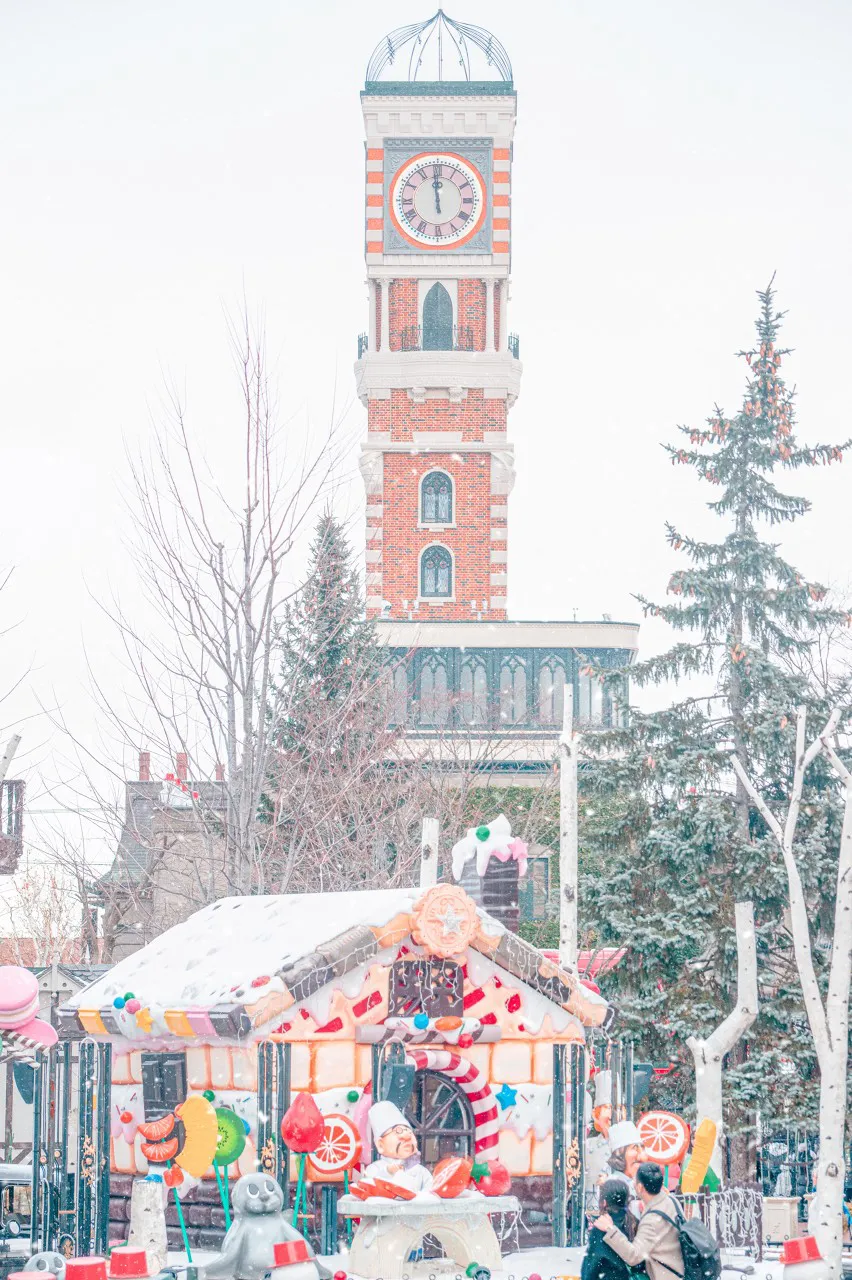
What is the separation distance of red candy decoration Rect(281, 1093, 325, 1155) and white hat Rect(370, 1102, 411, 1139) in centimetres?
42

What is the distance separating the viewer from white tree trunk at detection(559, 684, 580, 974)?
1811 centimetres

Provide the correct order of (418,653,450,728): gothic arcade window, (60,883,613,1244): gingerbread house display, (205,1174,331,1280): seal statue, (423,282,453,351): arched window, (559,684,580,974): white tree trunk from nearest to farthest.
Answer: (205,1174,331,1280): seal statue, (60,883,613,1244): gingerbread house display, (559,684,580,974): white tree trunk, (418,653,450,728): gothic arcade window, (423,282,453,351): arched window

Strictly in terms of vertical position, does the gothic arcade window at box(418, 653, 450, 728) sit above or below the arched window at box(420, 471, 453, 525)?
below

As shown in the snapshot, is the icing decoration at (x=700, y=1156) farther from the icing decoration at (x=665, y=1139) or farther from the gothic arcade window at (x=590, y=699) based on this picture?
the gothic arcade window at (x=590, y=699)

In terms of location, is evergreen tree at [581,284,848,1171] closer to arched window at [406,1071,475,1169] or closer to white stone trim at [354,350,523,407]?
arched window at [406,1071,475,1169]

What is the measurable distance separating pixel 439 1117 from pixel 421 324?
33938mm

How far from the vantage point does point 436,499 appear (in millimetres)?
46250

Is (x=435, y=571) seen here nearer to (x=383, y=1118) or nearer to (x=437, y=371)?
(x=437, y=371)

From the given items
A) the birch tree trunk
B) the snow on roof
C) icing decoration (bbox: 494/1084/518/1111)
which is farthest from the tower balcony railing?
icing decoration (bbox: 494/1084/518/1111)

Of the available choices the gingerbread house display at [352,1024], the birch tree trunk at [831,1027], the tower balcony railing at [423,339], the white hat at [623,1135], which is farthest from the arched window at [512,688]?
the white hat at [623,1135]

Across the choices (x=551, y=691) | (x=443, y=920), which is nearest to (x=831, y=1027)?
(x=443, y=920)

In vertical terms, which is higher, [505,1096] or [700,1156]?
[505,1096]

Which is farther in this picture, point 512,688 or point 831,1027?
point 512,688

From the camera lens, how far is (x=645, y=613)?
23469 mm
